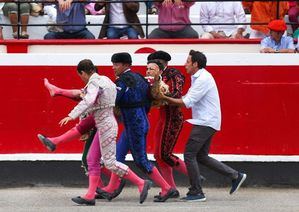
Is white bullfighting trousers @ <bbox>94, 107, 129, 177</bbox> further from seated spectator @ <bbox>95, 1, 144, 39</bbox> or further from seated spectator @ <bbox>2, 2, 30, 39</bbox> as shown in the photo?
seated spectator @ <bbox>2, 2, 30, 39</bbox>

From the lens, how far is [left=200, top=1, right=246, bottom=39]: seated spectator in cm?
1170

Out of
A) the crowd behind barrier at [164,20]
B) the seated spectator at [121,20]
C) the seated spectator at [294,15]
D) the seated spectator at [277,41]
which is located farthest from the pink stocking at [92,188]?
the seated spectator at [294,15]

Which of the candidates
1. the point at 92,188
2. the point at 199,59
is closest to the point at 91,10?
the point at 199,59

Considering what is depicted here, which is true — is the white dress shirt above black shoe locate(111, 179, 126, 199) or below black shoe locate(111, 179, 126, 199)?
above

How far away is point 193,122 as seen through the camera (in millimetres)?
9773

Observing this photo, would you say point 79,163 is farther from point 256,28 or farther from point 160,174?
point 256,28

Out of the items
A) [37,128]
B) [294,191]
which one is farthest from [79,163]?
[294,191]

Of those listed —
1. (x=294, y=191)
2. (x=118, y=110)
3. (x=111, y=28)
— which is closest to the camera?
(x=118, y=110)

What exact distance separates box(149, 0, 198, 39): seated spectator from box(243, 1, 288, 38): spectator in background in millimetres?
721

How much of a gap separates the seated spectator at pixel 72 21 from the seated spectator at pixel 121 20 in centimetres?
23

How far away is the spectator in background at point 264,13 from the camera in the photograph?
11.6 meters

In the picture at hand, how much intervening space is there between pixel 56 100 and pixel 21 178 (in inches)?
36.3

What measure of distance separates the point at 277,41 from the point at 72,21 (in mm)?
2293

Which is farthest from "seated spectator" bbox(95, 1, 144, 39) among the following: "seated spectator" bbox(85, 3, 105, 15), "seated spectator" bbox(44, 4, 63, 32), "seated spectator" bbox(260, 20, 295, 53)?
"seated spectator" bbox(260, 20, 295, 53)
